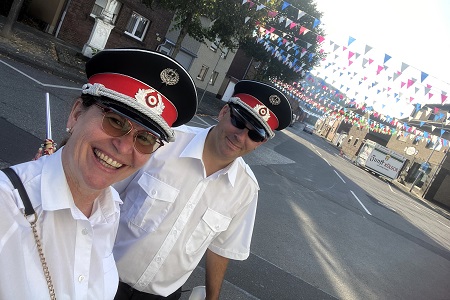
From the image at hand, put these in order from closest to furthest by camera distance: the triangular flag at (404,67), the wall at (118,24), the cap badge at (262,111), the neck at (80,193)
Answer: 1. the neck at (80,193)
2. the cap badge at (262,111)
3. the triangular flag at (404,67)
4. the wall at (118,24)

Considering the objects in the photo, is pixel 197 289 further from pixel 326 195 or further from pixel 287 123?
pixel 326 195

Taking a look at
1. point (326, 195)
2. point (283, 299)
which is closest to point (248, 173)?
point (283, 299)

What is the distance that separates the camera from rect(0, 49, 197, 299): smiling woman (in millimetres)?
1130

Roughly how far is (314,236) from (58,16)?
16.6 metres

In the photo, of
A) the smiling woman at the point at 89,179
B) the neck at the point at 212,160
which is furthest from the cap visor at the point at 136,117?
the neck at the point at 212,160

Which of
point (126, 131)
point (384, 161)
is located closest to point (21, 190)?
point (126, 131)

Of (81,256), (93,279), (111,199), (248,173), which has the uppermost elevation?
(248,173)

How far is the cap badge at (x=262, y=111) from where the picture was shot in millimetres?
2559

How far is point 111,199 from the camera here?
1.53 metres

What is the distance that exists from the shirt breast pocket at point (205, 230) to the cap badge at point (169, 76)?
903 mm

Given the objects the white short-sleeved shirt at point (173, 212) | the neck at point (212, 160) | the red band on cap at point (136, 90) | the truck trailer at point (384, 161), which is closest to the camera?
the red band on cap at point (136, 90)

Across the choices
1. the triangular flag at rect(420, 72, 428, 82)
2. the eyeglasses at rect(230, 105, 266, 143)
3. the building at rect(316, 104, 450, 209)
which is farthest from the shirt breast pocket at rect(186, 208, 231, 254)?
the building at rect(316, 104, 450, 209)

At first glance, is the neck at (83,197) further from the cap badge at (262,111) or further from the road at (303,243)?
the road at (303,243)

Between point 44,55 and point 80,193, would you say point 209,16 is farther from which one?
point 80,193
